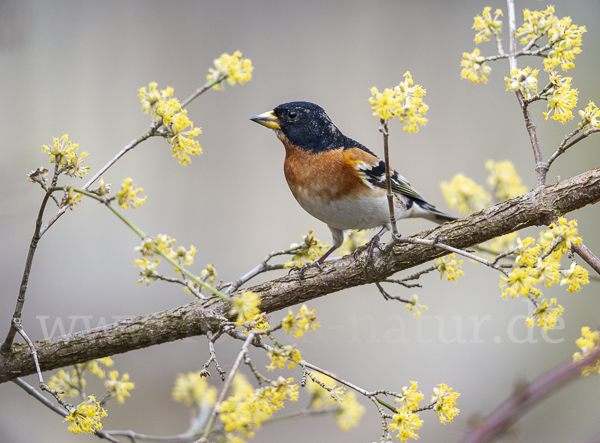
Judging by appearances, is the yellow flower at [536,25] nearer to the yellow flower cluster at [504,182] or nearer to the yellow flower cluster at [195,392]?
the yellow flower cluster at [504,182]

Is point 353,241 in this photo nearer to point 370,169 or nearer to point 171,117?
point 370,169

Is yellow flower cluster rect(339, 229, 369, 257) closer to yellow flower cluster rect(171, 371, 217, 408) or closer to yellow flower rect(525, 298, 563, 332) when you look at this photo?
yellow flower cluster rect(171, 371, 217, 408)

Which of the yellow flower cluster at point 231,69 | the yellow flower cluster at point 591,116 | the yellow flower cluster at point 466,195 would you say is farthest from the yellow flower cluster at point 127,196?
the yellow flower cluster at point 466,195

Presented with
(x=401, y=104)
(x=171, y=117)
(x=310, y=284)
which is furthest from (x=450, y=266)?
(x=171, y=117)

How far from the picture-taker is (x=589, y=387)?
411 cm

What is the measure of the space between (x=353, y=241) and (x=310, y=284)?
727mm

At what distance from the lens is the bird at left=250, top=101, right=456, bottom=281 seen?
2.38 meters

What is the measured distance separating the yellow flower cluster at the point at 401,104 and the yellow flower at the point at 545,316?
0.47m

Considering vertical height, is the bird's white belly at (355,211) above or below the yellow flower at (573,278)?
above

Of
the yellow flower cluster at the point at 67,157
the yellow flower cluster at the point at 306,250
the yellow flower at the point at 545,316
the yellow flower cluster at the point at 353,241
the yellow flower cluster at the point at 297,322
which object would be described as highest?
the yellow flower cluster at the point at 67,157

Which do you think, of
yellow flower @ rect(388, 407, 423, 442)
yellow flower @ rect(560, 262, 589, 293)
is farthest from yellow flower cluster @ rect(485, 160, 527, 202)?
yellow flower @ rect(388, 407, 423, 442)

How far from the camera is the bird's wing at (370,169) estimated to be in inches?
94.9

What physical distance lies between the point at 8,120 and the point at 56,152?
147 inches

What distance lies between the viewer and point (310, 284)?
1.83 m
